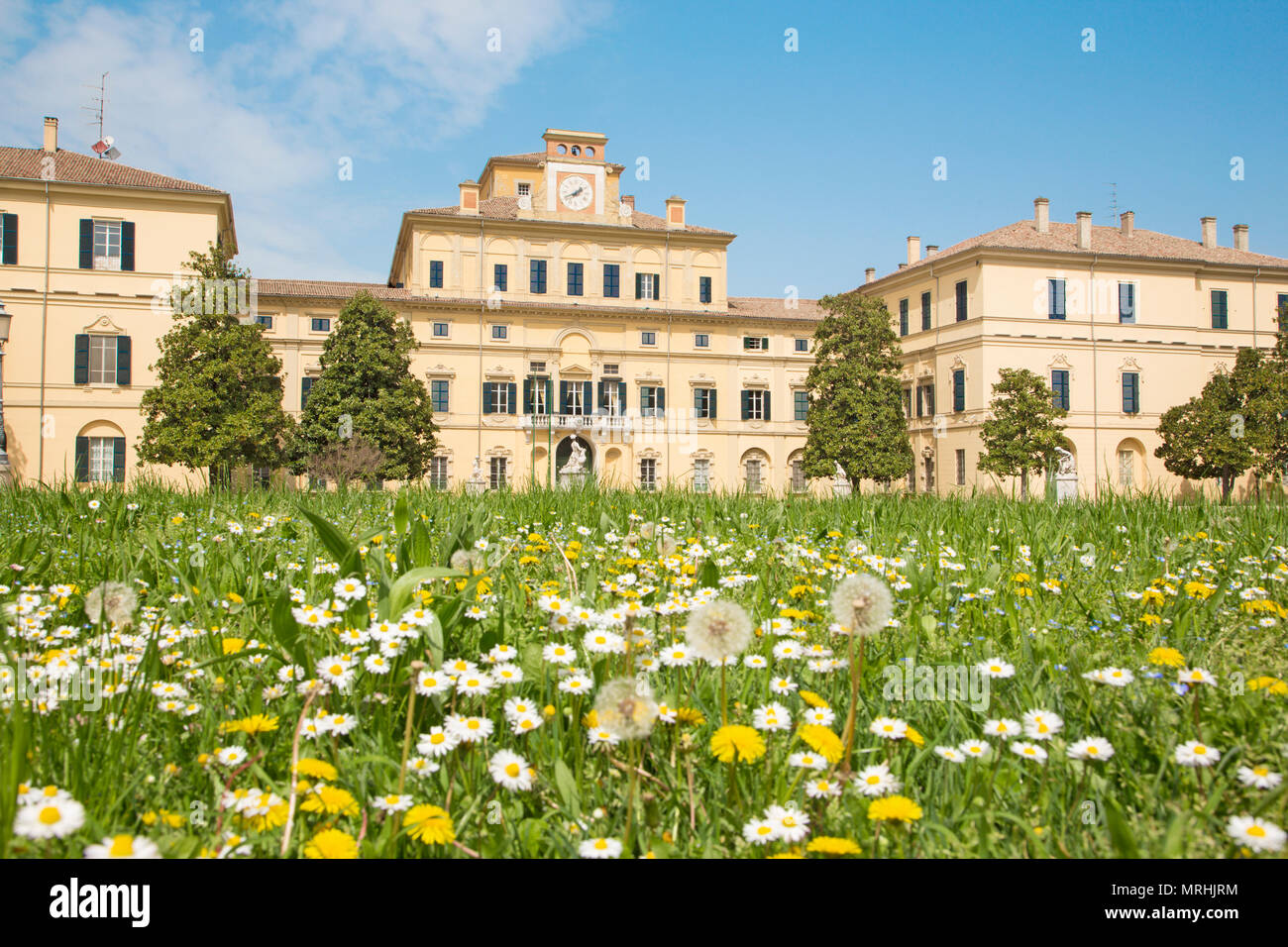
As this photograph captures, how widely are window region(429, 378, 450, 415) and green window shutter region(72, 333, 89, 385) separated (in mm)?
15411

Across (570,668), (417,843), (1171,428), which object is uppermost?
(1171,428)

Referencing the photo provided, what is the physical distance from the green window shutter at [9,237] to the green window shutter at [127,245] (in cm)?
397

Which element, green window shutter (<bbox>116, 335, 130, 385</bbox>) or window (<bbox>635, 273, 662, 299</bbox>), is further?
window (<bbox>635, 273, 662, 299</bbox>)

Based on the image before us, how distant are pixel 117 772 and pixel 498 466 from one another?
4260 centimetres

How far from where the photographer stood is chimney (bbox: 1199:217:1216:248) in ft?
155

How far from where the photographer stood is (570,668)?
1.93m

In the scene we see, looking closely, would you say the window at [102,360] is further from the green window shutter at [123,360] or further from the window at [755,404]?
the window at [755,404]

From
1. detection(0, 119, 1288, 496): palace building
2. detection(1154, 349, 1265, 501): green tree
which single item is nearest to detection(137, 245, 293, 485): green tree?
detection(0, 119, 1288, 496): palace building

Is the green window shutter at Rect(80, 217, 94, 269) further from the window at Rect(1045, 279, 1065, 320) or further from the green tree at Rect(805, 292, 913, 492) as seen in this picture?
the window at Rect(1045, 279, 1065, 320)

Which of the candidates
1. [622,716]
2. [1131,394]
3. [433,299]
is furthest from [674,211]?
[622,716]

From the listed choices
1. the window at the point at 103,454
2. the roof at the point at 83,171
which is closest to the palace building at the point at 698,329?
the roof at the point at 83,171

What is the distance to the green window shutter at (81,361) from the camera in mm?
33562
